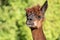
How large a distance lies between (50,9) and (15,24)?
2.94ft

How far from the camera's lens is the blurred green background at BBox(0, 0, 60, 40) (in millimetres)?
7414

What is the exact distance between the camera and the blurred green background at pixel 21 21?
7.41 metres

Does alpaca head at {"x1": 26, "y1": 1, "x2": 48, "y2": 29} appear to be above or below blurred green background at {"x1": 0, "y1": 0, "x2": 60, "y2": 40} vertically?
above

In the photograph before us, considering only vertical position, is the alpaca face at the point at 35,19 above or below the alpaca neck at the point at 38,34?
above

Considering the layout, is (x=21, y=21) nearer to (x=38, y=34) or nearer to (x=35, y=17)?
(x=38, y=34)

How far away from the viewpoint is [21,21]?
7.60 metres

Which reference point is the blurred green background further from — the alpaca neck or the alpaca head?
the alpaca head

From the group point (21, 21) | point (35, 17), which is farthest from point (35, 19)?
point (21, 21)

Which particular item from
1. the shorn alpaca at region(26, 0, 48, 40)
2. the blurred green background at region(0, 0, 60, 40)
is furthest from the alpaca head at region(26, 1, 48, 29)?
the blurred green background at region(0, 0, 60, 40)

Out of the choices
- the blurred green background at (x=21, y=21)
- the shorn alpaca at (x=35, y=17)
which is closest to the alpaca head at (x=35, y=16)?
the shorn alpaca at (x=35, y=17)

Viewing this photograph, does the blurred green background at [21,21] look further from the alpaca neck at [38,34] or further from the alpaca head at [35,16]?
the alpaca head at [35,16]

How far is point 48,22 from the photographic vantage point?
Answer: 7547 mm

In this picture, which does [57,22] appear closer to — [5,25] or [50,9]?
[50,9]

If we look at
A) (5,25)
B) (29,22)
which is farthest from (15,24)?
(29,22)
